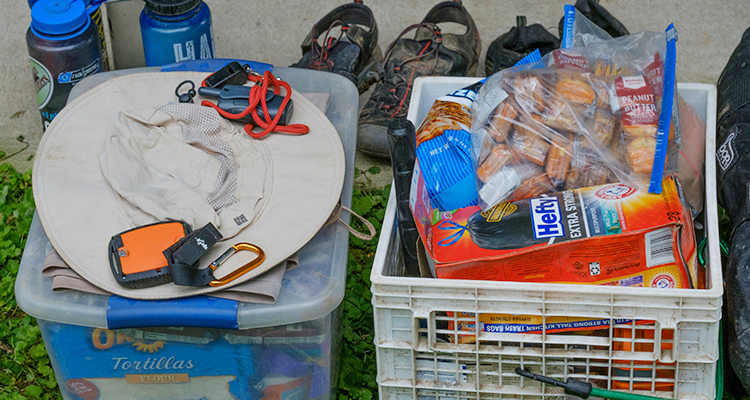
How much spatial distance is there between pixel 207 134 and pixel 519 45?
3.74 feet

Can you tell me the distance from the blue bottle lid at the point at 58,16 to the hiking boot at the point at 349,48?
0.66m

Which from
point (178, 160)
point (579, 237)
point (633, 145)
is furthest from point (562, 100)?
→ point (178, 160)

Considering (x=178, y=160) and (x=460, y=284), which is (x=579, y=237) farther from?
(x=178, y=160)

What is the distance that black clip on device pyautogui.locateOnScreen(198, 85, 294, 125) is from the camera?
4.84 feet

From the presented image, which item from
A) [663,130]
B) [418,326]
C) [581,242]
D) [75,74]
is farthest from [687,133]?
[75,74]

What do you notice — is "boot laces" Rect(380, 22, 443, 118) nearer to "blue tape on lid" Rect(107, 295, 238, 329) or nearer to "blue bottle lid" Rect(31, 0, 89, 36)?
"blue bottle lid" Rect(31, 0, 89, 36)

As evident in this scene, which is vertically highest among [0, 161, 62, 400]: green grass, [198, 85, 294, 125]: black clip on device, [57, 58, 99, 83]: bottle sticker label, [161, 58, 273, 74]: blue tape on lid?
[161, 58, 273, 74]: blue tape on lid

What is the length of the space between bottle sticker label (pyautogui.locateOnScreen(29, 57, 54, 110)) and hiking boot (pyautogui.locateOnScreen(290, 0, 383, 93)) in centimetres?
72

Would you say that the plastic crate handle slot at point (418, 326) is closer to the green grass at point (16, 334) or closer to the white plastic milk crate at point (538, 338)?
the white plastic milk crate at point (538, 338)

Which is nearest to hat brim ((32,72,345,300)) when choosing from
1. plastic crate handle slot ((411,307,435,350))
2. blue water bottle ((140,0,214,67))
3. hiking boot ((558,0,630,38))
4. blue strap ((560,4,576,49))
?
plastic crate handle slot ((411,307,435,350))

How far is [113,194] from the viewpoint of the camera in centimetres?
133

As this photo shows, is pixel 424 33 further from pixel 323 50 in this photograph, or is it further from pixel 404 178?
pixel 404 178

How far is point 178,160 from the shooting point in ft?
4.57

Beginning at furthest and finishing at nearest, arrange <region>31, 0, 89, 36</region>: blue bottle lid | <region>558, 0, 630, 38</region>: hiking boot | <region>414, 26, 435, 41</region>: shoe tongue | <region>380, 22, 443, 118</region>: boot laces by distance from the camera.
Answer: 1. <region>414, 26, 435, 41</region>: shoe tongue
2. <region>380, 22, 443, 118</region>: boot laces
3. <region>558, 0, 630, 38</region>: hiking boot
4. <region>31, 0, 89, 36</region>: blue bottle lid
